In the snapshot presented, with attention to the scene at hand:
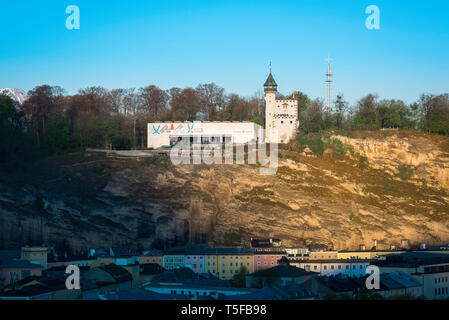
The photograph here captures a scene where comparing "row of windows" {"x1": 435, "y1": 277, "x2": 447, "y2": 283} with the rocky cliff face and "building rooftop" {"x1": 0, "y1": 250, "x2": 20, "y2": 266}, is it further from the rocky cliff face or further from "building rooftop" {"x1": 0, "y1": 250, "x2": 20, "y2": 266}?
"building rooftop" {"x1": 0, "y1": 250, "x2": 20, "y2": 266}

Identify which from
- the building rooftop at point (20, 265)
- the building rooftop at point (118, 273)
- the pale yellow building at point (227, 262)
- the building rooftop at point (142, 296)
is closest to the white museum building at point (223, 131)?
the pale yellow building at point (227, 262)

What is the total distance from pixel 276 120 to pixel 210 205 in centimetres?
1760

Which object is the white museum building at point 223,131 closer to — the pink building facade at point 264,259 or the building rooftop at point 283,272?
the pink building facade at point 264,259

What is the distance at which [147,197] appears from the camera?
2662 inches

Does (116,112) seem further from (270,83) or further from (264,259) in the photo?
(264,259)

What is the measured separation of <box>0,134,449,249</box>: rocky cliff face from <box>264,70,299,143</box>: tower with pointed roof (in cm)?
631

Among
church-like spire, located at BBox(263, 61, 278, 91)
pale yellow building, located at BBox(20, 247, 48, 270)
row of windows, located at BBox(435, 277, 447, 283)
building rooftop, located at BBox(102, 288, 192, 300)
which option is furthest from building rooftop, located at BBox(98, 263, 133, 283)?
church-like spire, located at BBox(263, 61, 278, 91)

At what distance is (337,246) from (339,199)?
5.95m

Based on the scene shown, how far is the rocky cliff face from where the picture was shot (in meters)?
64.8

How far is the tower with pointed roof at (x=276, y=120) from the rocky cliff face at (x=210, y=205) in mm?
6315

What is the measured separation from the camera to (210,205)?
67.8 metres

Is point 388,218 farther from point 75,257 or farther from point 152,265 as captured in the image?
point 75,257

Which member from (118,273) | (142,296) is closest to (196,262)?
(118,273)
